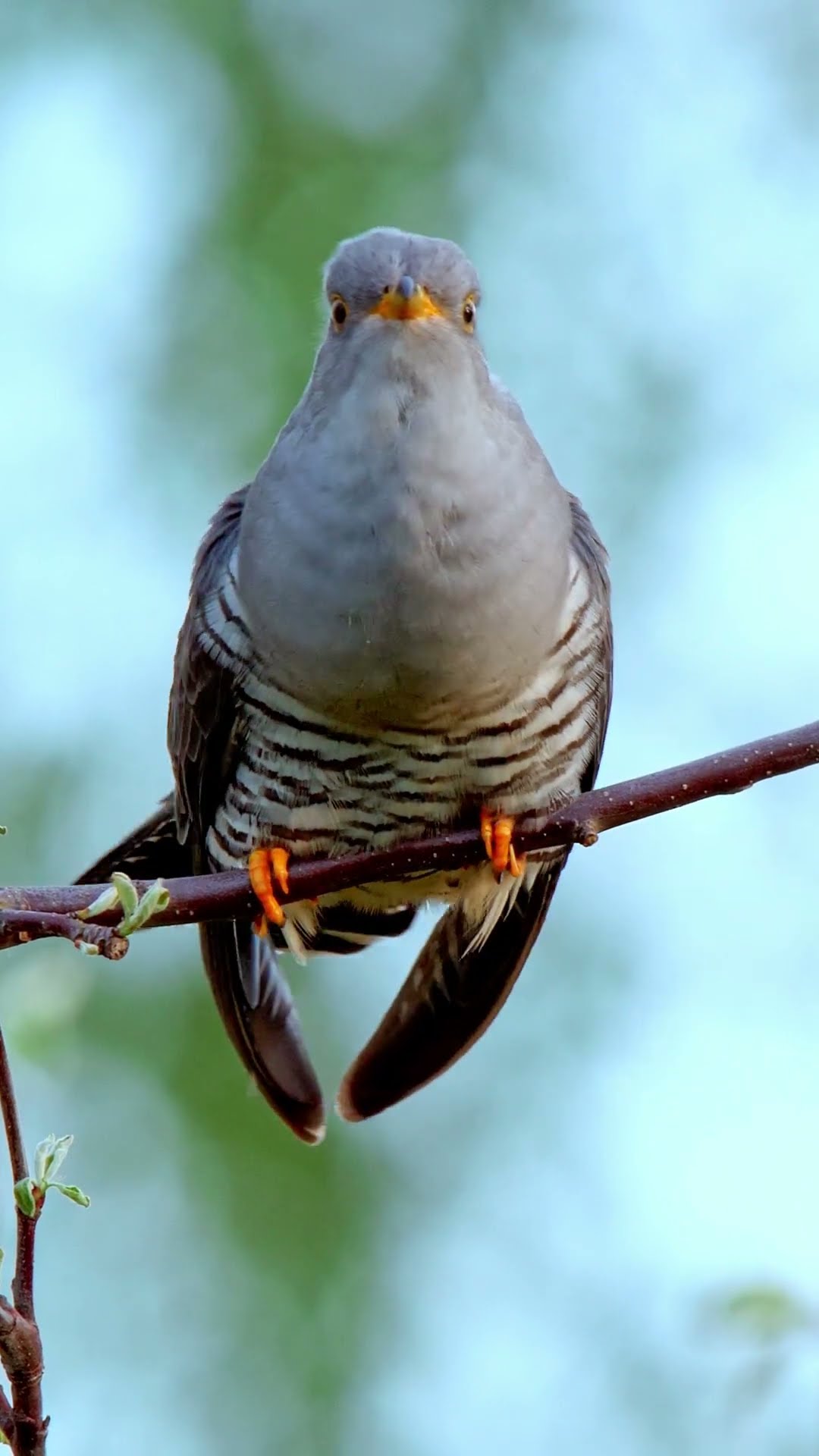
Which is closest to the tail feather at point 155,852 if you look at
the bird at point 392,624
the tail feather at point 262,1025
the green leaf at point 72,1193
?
the bird at point 392,624

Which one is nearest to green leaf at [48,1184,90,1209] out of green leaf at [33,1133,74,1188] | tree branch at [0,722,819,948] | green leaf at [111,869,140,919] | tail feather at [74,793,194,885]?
green leaf at [33,1133,74,1188]

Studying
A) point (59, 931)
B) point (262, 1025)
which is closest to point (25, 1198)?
point (59, 931)

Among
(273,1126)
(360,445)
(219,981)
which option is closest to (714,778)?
(360,445)

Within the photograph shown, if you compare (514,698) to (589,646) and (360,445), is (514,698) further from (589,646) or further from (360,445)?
(360,445)

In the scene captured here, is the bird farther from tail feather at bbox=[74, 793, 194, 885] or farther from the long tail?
the long tail

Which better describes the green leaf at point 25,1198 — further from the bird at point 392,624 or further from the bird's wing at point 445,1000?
the bird's wing at point 445,1000

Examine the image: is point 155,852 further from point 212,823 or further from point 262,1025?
point 262,1025

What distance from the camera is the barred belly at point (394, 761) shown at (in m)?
3.06

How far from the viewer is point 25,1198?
1561mm

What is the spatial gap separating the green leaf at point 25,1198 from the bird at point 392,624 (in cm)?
133

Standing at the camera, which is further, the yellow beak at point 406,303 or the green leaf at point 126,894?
the yellow beak at point 406,303

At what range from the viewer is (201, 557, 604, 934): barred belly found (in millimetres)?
3059

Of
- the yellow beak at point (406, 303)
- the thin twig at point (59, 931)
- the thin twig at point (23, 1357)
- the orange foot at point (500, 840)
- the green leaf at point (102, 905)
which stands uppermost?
the yellow beak at point (406, 303)

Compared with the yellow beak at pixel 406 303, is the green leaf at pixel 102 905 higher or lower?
lower
